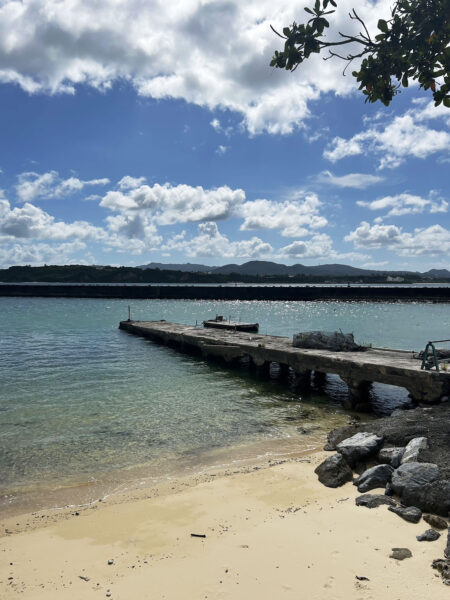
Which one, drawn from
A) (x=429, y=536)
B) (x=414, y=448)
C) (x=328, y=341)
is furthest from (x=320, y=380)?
(x=429, y=536)

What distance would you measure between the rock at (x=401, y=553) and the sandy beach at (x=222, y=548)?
0.25 ft

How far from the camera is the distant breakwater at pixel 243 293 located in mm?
117750

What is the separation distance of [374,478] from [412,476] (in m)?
0.92

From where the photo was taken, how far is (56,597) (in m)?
5.63

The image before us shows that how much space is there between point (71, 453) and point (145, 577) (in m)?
6.92

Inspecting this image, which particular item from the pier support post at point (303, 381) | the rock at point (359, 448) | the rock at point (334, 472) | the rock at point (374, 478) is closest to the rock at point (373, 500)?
the rock at point (374, 478)

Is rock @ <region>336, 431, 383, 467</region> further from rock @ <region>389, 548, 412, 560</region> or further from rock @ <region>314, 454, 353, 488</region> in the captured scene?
rock @ <region>389, 548, 412, 560</region>

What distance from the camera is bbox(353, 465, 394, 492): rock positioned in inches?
340

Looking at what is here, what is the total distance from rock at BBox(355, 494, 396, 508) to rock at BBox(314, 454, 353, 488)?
3.61 feet

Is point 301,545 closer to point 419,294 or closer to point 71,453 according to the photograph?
point 71,453

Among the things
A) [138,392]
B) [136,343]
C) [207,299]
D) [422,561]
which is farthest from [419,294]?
[422,561]

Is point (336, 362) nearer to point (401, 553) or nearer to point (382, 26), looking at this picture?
point (401, 553)

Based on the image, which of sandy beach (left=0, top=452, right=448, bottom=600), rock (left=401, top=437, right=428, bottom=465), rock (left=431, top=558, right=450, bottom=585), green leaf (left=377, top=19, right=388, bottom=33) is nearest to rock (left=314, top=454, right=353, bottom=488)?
sandy beach (left=0, top=452, right=448, bottom=600)

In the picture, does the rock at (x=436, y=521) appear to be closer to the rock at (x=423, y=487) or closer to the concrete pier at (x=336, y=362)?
the rock at (x=423, y=487)
